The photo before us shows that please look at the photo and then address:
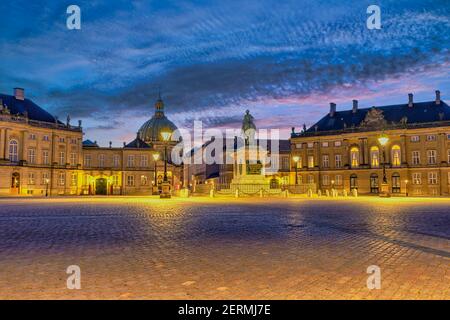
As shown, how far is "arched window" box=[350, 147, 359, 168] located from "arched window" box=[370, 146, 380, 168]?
104 inches

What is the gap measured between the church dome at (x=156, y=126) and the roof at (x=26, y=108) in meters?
38.8

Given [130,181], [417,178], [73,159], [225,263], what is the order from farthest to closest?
[130,181]
[73,159]
[417,178]
[225,263]

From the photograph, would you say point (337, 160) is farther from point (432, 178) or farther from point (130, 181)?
point (130, 181)

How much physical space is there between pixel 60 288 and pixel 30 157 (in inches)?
2607

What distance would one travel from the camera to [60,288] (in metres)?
5.12

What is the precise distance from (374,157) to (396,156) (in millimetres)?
3772

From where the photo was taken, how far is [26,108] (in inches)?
2594

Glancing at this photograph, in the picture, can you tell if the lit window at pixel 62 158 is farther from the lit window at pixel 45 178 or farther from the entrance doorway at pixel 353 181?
the entrance doorway at pixel 353 181

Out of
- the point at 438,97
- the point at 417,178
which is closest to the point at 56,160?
the point at 417,178

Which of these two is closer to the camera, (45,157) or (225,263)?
(225,263)

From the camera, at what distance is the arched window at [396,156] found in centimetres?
6812

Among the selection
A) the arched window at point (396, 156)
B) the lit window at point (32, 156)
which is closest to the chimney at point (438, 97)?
the arched window at point (396, 156)

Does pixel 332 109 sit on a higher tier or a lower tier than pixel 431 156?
higher
